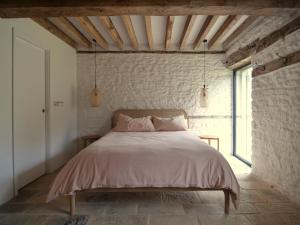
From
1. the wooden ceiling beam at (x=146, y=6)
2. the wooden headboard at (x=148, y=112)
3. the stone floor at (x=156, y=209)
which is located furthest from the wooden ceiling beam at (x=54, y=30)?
the stone floor at (x=156, y=209)

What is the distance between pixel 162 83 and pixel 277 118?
8.70 feet

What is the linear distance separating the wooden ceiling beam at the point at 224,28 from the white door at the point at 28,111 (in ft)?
10.1

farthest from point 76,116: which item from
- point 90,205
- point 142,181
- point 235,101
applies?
point 235,101

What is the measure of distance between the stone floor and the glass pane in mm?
1718

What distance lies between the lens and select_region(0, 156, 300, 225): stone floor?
7.87 feet

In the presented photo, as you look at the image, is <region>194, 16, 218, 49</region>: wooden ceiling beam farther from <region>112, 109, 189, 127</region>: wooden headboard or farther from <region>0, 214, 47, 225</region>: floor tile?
<region>0, 214, 47, 225</region>: floor tile

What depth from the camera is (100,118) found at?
5.30 metres

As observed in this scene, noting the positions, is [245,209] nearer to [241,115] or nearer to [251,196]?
[251,196]

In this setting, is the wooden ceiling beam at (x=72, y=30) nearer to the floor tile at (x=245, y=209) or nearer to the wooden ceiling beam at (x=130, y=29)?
the wooden ceiling beam at (x=130, y=29)

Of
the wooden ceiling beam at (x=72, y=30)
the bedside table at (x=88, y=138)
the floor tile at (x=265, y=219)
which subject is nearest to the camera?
the floor tile at (x=265, y=219)

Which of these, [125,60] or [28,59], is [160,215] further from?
[125,60]

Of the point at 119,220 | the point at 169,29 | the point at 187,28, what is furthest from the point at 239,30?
the point at 119,220

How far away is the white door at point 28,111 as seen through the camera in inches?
122

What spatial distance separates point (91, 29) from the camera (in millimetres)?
3883
